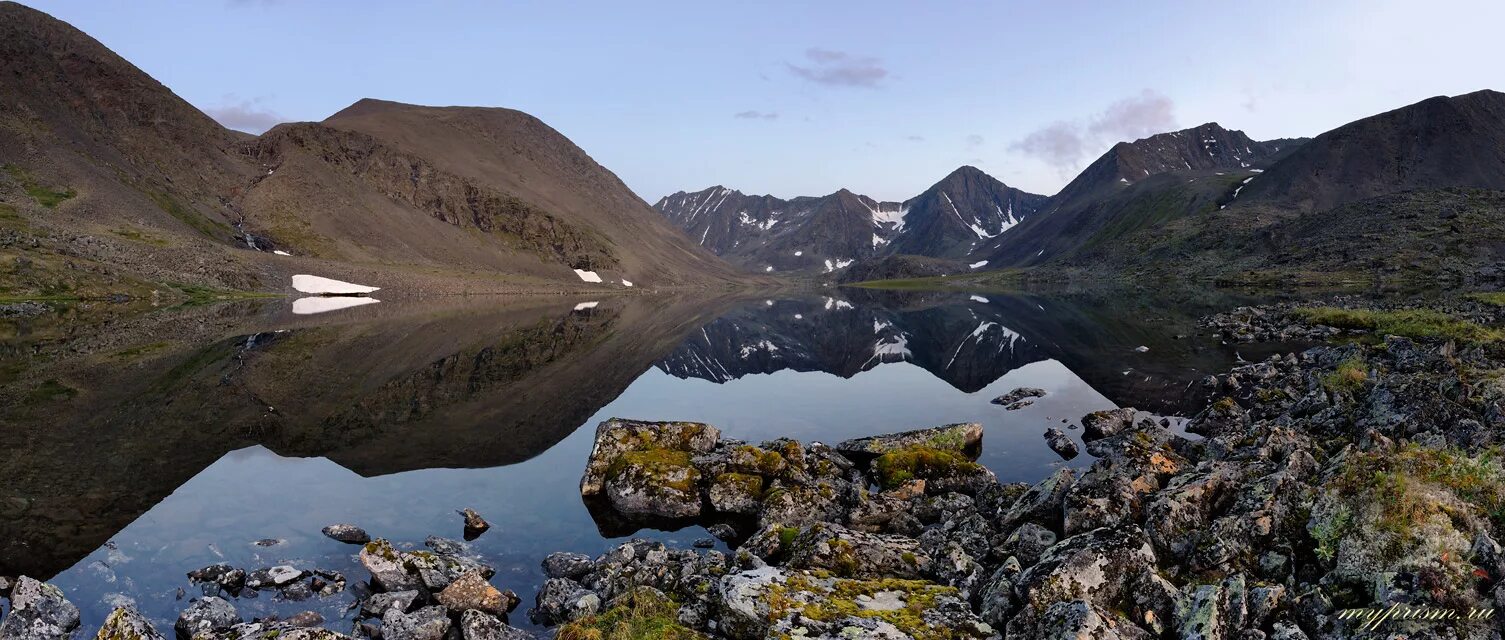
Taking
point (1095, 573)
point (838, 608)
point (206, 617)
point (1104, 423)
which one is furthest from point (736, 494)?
point (1104, 423)

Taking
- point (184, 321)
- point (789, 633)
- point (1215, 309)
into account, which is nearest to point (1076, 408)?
point (789, 633)

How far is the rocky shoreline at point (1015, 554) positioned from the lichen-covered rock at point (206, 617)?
0.05m

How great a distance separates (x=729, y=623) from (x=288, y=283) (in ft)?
504

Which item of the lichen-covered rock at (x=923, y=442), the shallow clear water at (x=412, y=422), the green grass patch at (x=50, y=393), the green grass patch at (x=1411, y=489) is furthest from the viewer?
the green grass patch at (x=50, y=393)

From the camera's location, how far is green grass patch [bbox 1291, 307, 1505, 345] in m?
35.2

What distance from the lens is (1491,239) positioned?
123312 millimetres

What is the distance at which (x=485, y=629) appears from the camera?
12.2 metres

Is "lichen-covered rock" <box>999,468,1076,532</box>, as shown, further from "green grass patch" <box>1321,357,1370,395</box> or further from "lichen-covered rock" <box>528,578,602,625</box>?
"green grass patch" <box>1321,357,1370,395</box>

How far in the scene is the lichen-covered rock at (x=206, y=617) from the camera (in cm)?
1198

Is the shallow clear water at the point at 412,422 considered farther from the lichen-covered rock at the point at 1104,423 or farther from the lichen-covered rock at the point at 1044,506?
the lichen-covered rock at the point at 1044,506

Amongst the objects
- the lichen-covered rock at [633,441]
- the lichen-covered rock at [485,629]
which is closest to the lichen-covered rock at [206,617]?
the lichen-covered rock at [485,629]

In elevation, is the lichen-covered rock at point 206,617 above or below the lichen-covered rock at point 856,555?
below

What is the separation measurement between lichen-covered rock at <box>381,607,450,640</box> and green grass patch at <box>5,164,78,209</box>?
17106 cm

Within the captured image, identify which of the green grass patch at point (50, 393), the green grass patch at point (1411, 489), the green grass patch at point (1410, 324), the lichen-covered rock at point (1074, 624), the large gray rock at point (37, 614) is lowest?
the large gray rock at point (37, 614)
